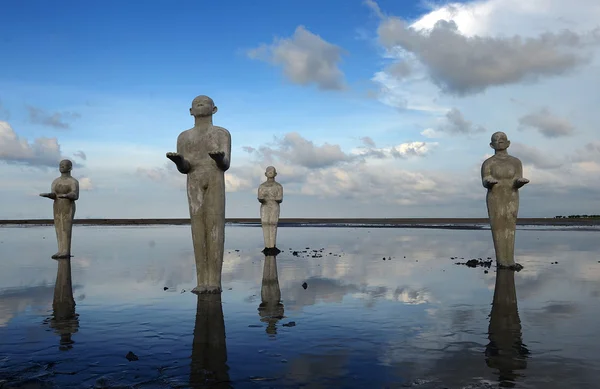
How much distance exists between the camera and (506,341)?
607 cm

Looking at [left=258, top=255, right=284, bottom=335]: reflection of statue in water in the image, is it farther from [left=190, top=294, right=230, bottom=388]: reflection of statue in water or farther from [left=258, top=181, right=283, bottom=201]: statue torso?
[left=258, top=181, right=283, bottom=201]: statue torso

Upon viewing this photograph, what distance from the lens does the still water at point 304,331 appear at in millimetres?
4773

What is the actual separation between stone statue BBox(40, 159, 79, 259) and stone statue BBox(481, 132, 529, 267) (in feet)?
48.5

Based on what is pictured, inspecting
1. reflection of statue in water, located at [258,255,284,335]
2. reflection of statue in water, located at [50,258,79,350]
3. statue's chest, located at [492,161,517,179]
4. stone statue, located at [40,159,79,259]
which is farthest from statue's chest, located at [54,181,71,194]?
statue's chest, located at [492,161,517,179]

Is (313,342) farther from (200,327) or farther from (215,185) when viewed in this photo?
(215,185)

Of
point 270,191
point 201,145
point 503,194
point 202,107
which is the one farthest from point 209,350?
point 270,191

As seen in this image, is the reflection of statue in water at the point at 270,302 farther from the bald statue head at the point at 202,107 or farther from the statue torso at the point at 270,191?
the statue torso at the point at 270,191

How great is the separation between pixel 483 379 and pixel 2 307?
25.9 ft

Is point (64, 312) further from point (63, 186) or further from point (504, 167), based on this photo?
point (504, 167)

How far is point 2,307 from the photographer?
8477mm

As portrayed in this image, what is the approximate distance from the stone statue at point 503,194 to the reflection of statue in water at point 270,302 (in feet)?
23.1

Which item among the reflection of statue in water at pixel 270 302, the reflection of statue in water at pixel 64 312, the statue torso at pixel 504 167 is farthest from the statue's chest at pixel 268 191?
the reflection of statue in water at pixel 64 312

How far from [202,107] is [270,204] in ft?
37.5

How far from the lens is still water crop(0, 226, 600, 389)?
188 inches
